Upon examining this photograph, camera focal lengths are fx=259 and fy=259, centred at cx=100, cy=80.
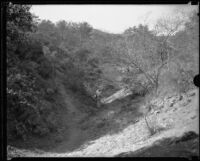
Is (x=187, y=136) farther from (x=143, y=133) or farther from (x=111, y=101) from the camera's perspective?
(x=111, y=101)

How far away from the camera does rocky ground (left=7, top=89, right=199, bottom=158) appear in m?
8.94

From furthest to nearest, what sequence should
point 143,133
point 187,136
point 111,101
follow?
point 111,101
point 143,133
point 187,136

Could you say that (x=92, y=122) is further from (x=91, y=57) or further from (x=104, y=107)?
(x=91, y=57)

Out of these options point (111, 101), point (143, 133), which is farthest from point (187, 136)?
point (111, 101)

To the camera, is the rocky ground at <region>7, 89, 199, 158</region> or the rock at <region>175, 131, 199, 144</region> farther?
the rocky ground at <region>7, 89, 199, 158</region>

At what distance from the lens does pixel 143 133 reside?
44.7 ft

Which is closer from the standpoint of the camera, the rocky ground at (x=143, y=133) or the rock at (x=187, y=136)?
the rock at (x=187, y=136)

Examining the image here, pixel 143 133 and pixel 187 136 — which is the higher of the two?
pixel 187 136

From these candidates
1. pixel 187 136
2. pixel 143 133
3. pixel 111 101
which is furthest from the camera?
pixel 111 101

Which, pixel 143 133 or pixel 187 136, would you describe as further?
pixel 143 133

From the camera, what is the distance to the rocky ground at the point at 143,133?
894 centimetres

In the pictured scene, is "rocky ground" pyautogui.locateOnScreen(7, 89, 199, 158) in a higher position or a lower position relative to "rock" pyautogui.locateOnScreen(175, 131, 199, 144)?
lower

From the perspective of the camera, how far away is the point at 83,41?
139 ft

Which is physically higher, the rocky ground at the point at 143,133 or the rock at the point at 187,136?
the rock at the point at 187,136
